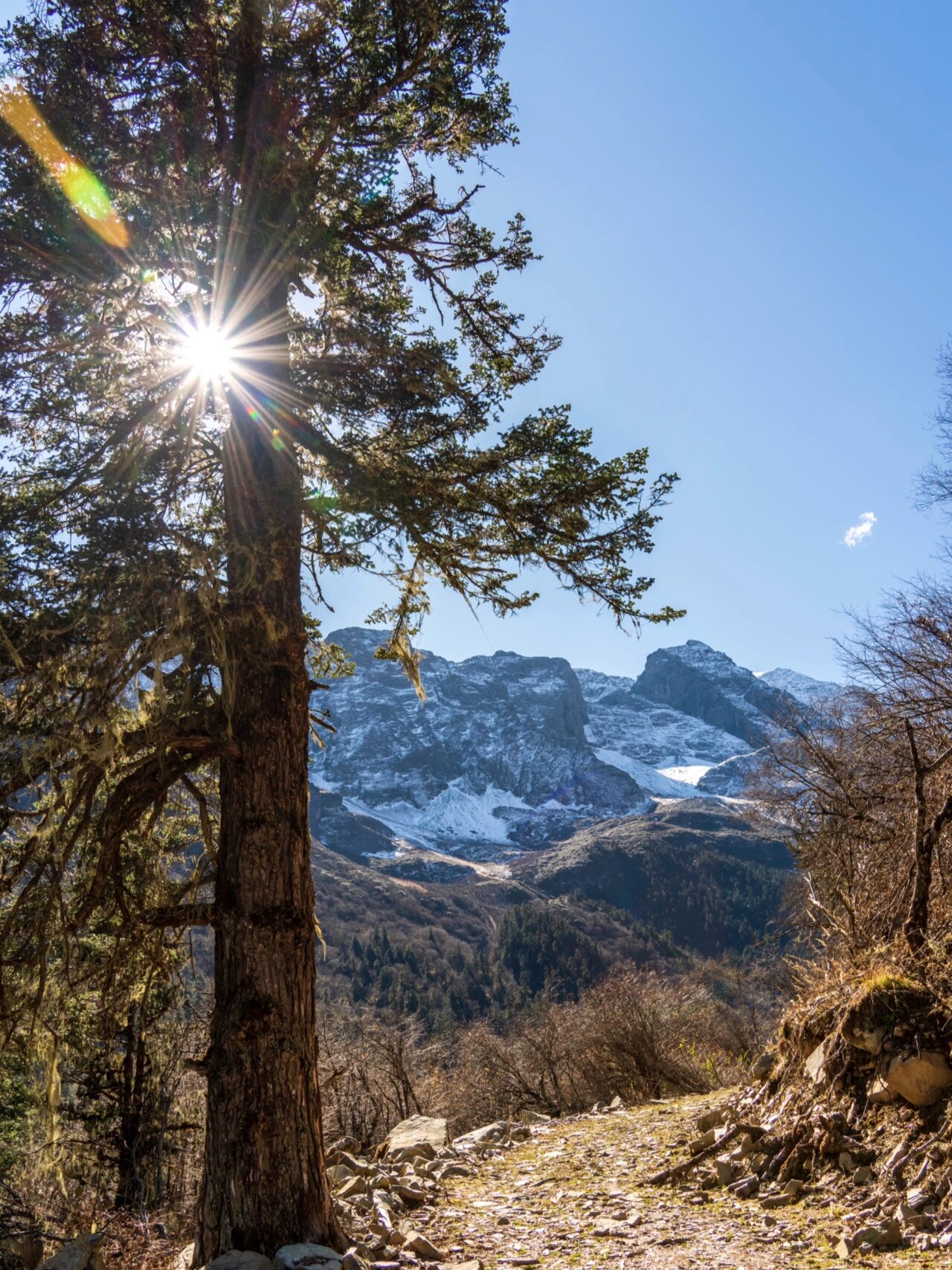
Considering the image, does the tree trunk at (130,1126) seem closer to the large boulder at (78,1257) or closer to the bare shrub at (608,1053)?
the large boulder at (78,1257)

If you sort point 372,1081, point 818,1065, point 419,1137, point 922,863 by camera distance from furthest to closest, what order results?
point 372,1081 < point 419,1137 < point 922,863 < point 818,1065

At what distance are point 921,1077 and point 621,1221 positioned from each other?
2.15 m

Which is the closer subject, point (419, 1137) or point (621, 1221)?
point (621, 1221)

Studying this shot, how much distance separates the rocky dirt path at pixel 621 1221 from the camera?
15.0 feet

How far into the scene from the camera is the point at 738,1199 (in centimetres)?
561

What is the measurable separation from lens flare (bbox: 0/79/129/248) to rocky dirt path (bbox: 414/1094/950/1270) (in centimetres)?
639

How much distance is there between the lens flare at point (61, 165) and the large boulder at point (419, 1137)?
7822 mm

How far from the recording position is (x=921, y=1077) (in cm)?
520

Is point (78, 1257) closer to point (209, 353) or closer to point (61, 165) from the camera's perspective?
point (209, 353)

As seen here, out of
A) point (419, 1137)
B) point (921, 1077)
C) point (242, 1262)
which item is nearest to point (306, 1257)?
point (242, 1262)

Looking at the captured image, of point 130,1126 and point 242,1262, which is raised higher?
point 242,1262

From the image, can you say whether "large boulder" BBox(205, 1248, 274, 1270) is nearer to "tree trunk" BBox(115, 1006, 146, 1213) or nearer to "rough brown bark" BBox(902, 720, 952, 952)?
"rough brown bark" BBox(902, 720, 952, 952)

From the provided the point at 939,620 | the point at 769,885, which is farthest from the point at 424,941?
the point at 939,620

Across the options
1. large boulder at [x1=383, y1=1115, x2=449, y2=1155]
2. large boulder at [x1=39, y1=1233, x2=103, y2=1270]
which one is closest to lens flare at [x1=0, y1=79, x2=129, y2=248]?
large boulder at [x1=39, y1=1233, x2=103, y2=1270]
